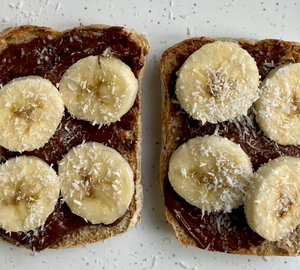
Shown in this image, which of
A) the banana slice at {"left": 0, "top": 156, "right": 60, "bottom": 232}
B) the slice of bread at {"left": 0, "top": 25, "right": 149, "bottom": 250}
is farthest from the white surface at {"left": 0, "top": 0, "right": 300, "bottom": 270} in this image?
the banana slice at {"left": 0, "top": 156, "right": 60, "bottom": 232}

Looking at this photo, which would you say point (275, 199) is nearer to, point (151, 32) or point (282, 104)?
point (282, 104)

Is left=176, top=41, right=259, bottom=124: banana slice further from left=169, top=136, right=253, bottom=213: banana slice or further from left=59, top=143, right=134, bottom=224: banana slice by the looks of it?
left=59, top=143, right=134, bottom=224: banana slice

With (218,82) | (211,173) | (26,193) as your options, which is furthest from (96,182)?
(218,82)

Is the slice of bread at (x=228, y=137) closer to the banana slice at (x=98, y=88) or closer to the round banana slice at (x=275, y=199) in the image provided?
the round banana slice at (x=275, y=199)

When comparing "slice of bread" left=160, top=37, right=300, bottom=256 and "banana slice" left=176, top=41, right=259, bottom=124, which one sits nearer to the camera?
"banana slice" left=176, top=41, right=259, bottom=124

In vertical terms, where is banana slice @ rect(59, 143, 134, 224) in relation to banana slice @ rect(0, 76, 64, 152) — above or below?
below

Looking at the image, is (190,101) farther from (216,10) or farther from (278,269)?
(278,269)
